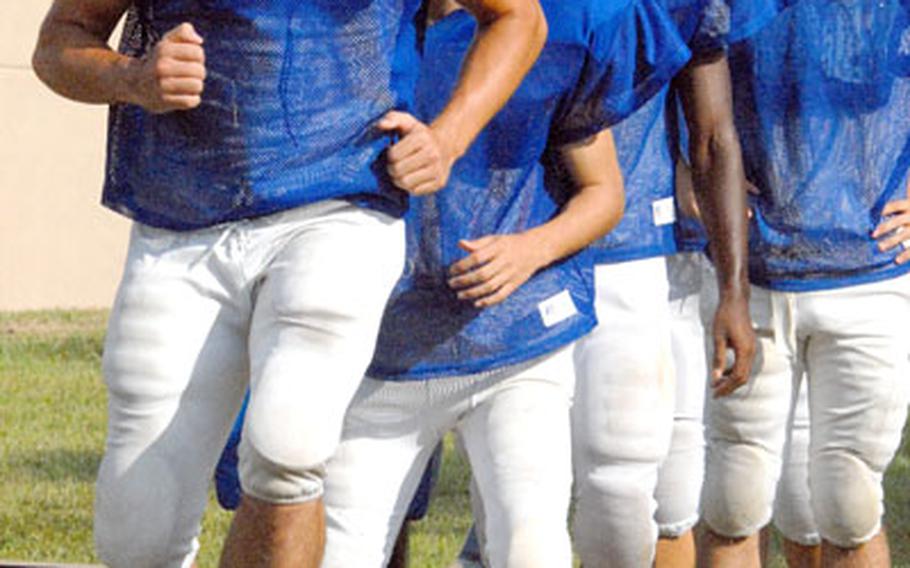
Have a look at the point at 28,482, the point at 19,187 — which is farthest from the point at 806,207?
the point at 19,187

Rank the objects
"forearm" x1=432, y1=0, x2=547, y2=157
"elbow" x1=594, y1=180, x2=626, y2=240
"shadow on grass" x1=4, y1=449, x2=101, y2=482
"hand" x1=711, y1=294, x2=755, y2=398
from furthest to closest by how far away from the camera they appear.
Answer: "shadow on grass" x1=4, y1=449, x2=101, y2=482, "hand" x1=711, y1=294, x2=755, y2=398, "elbow" x1=594, y1=180, x2=626, y2=240, "forearm" x1=432, y1=0, x2=547, y2=157

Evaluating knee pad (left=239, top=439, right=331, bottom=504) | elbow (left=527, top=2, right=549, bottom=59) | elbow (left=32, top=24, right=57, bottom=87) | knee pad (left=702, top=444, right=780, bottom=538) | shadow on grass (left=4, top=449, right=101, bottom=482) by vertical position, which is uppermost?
elbow (left=527, top=2, right=549, bottom=59)

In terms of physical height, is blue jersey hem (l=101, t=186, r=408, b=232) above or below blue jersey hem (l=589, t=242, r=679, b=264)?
above

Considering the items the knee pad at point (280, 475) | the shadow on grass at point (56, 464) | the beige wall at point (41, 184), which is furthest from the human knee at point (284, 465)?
the beige wall at point (41, 184)

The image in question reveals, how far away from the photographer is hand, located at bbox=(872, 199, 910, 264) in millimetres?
6230

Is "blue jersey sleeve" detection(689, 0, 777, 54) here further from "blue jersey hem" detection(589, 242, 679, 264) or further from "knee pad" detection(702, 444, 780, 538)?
"knee pad" detection(702, 444, 780, 538)

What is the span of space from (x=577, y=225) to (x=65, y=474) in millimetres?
5648

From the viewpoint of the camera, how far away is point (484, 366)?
5207mm

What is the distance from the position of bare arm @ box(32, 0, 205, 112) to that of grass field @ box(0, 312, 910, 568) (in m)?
3.60

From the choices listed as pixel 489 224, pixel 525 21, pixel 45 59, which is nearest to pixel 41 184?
pixel 489 224

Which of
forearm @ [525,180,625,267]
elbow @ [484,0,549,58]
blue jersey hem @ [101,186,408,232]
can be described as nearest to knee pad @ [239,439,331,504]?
blue jersey hem @ [101,186,408,232]

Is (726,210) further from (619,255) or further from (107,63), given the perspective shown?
(107,63)

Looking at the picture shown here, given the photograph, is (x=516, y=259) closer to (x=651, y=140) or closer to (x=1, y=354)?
(x=651, y=140)

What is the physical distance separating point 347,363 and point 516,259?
0.66 meters
